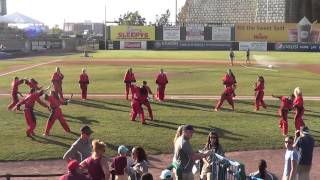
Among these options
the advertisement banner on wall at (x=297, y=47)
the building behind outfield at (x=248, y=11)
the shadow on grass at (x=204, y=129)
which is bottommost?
the shadow on grass at (x=204, y=129)

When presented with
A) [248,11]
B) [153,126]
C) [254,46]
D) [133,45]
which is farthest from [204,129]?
[248,11]

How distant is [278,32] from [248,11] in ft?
107

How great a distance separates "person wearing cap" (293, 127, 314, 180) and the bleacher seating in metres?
95.6

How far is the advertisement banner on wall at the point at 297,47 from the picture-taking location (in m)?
81.2

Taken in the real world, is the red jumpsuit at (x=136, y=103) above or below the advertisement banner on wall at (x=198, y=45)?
below

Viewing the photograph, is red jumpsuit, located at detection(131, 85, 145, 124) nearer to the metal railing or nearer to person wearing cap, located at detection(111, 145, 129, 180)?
the metal railing

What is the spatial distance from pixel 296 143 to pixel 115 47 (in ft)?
247

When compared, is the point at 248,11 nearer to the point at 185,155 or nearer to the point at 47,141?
the point at 47,141

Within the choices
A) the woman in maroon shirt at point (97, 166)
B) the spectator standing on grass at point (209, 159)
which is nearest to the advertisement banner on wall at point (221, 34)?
the spectator standing on grass at point (209, 159)

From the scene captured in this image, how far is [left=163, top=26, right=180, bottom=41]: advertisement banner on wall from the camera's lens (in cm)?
8452

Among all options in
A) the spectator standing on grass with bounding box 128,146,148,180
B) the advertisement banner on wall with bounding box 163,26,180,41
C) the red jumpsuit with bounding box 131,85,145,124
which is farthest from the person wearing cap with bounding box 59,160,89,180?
the advertisement banner on wall with bounding box 163,26,180,41

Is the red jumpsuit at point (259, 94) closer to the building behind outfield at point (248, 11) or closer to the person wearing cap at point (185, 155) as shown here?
the person wearing cap at point (185, 155)

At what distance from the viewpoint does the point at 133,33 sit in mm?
86000

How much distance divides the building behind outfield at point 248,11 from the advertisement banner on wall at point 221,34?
9.23m
